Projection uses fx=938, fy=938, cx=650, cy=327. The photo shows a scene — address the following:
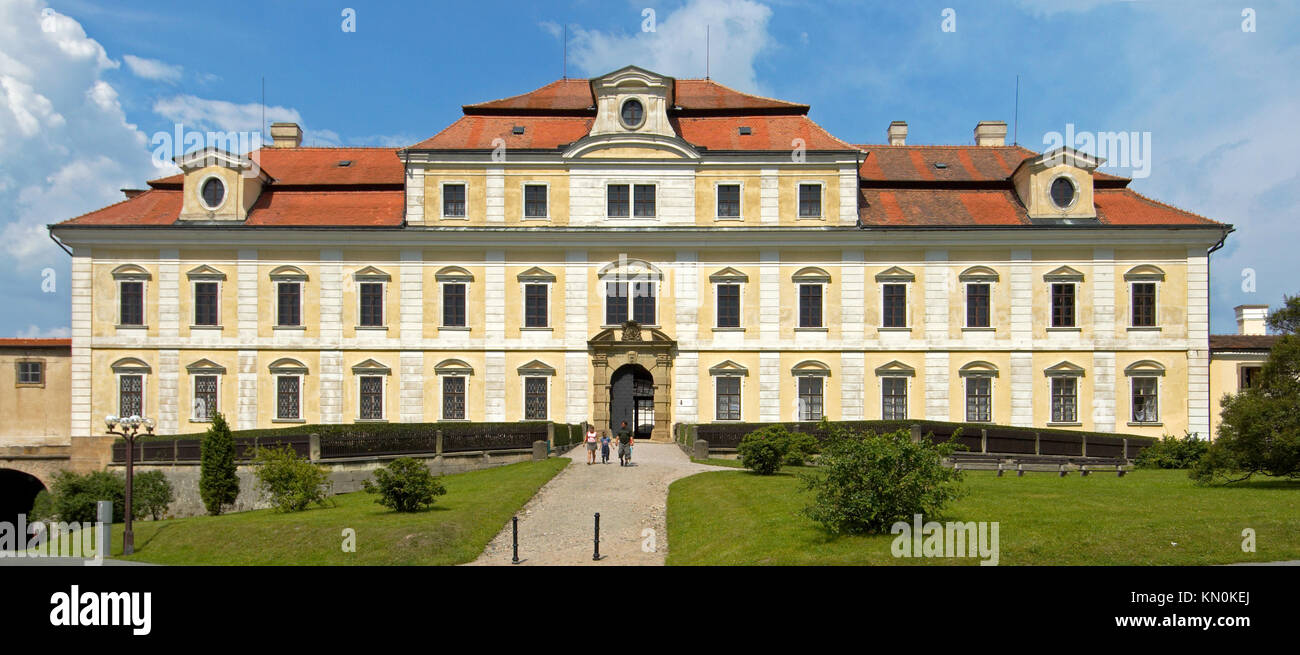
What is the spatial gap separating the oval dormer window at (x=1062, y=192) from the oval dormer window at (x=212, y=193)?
32.6 m

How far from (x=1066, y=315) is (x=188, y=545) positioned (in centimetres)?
3116

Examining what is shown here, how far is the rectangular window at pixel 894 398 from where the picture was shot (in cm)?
3638

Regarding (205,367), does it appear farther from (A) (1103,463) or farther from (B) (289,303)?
(A) (1103,463)

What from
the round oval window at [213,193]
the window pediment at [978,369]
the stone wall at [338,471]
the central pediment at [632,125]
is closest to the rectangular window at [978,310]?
the window pediment at [978,369]

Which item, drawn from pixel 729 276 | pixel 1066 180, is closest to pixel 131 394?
pixel 729 276

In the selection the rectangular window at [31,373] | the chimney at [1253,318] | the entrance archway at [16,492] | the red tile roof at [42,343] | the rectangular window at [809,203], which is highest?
the rectangular window at [809,203]

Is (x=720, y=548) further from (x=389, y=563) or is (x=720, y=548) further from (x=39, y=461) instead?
(x=39, y=461)

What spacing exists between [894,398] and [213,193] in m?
27.9

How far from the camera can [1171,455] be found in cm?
2939

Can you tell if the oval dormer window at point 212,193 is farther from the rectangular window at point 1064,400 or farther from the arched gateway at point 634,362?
the rectangular window at point 1064,400

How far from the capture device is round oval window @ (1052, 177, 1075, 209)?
3672 centimetres

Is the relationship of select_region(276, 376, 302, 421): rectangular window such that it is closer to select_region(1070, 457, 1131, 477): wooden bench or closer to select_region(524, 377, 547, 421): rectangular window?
select_region(524, 377, 547, 421): rectangular window
